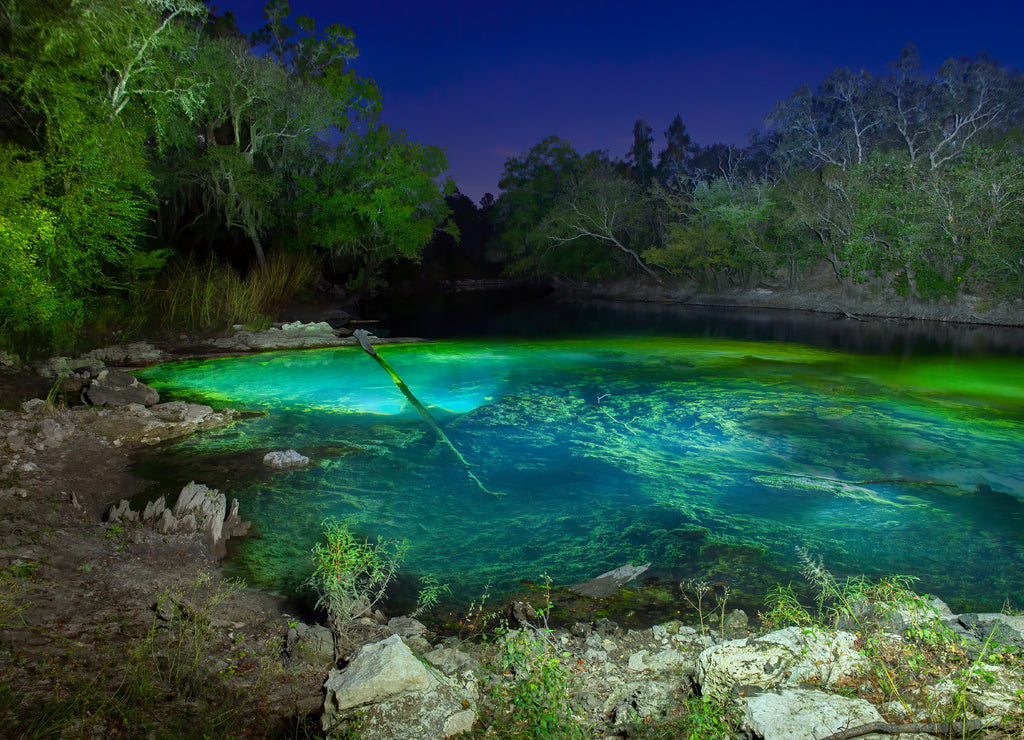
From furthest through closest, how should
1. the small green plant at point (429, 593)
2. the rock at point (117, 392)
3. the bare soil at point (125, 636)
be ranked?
the rock at point (117, 392), the small green plant at point (429, 593), the bare soil at point (125, 636)

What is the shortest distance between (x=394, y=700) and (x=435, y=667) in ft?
1.48

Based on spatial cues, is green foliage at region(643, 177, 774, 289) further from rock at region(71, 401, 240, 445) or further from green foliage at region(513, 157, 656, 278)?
rock at region(71, 401, 240, 445)

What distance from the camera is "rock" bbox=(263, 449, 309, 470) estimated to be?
7586 millimetres

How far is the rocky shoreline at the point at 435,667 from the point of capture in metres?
2.88

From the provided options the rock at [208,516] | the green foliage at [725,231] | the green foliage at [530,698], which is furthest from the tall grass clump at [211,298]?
the green foliage at [725,231]

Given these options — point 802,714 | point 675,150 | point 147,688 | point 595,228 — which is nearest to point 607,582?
point 802,714

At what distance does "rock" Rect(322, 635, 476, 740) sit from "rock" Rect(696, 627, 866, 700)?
1.31m

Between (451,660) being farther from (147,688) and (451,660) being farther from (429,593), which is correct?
(147,688)

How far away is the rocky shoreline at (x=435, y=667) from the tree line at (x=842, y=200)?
25.4 m

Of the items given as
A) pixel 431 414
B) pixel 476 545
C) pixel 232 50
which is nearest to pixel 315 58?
pixel 232 50

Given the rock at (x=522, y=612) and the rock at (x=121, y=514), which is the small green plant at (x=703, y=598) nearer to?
the rock at (x=522, y=612)

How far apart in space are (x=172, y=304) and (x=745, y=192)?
28197 mm

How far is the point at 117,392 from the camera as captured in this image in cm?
947

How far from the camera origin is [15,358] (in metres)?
11.0
